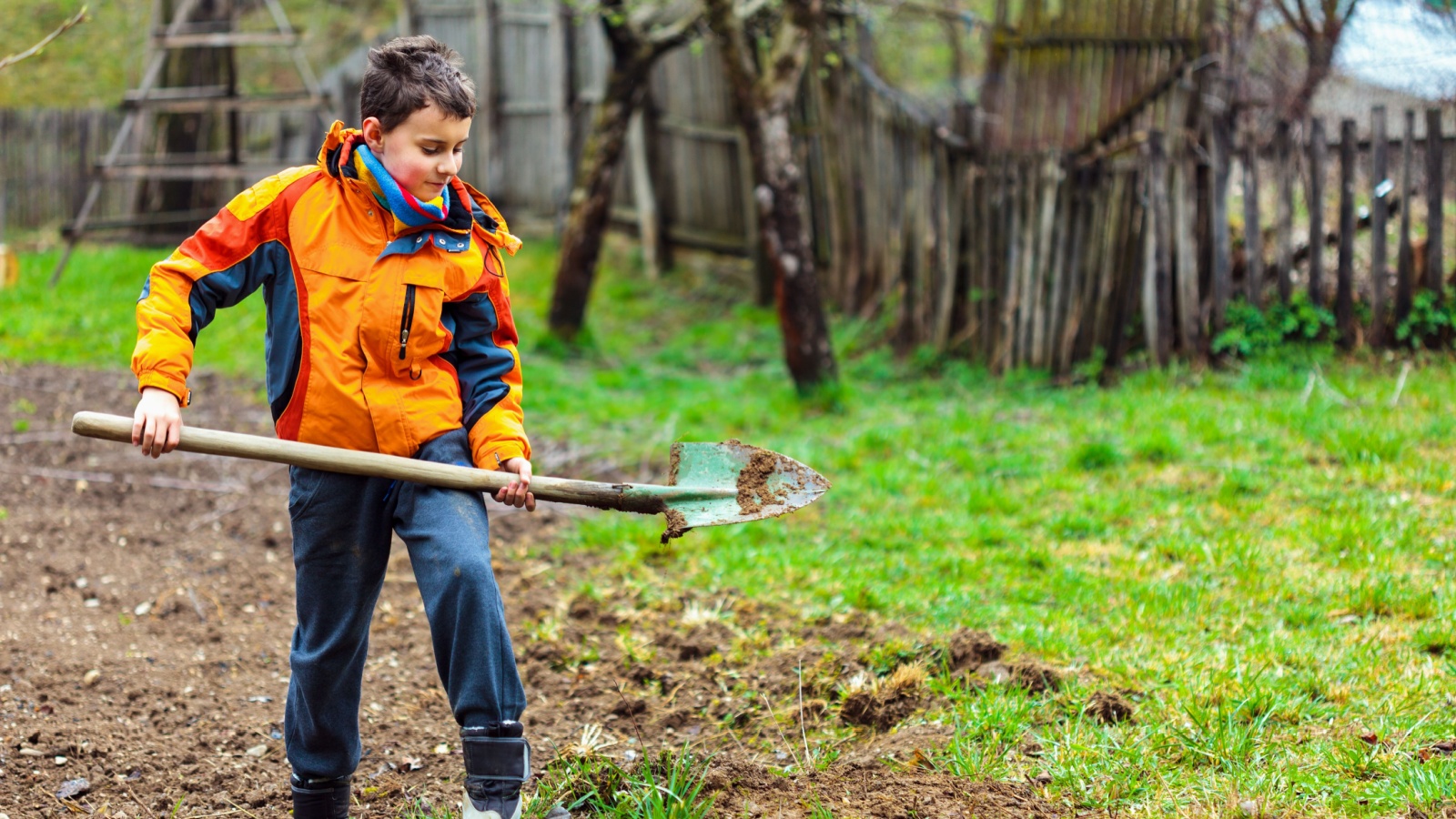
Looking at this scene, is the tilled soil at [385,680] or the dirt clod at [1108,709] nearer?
the tilled soil at [385,680]

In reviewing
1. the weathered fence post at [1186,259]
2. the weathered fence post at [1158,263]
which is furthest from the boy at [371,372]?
the weathered fence post at [1186,259]

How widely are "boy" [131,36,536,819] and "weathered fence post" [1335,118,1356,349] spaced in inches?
220

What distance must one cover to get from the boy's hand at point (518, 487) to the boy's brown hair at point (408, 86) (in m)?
0.77

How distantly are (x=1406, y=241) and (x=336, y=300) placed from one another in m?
6.08

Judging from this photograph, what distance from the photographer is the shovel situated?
99.5 inches

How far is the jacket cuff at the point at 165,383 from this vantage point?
96.7 inches

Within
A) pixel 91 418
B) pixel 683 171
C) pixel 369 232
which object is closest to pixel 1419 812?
pixel 369 232

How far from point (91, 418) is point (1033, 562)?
330 cm

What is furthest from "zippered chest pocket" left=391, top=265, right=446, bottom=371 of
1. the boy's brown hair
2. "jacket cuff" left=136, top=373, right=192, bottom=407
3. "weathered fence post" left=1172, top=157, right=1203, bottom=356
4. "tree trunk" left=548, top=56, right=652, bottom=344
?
"tree trunk" left=548, top=56, right=652, bottom=344

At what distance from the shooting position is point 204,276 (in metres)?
2.53

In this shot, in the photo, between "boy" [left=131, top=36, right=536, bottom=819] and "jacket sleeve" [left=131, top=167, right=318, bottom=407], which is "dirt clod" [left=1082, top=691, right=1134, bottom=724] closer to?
"boy" [left=131, top=36, right=536, bottom=819]

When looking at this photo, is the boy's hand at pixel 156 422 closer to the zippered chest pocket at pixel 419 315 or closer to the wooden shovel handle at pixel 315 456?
the wooden shovel handle at pixel 315 456

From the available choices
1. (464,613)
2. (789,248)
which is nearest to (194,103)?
(789,248)

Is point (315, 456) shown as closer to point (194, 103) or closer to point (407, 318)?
point (407, 318)
